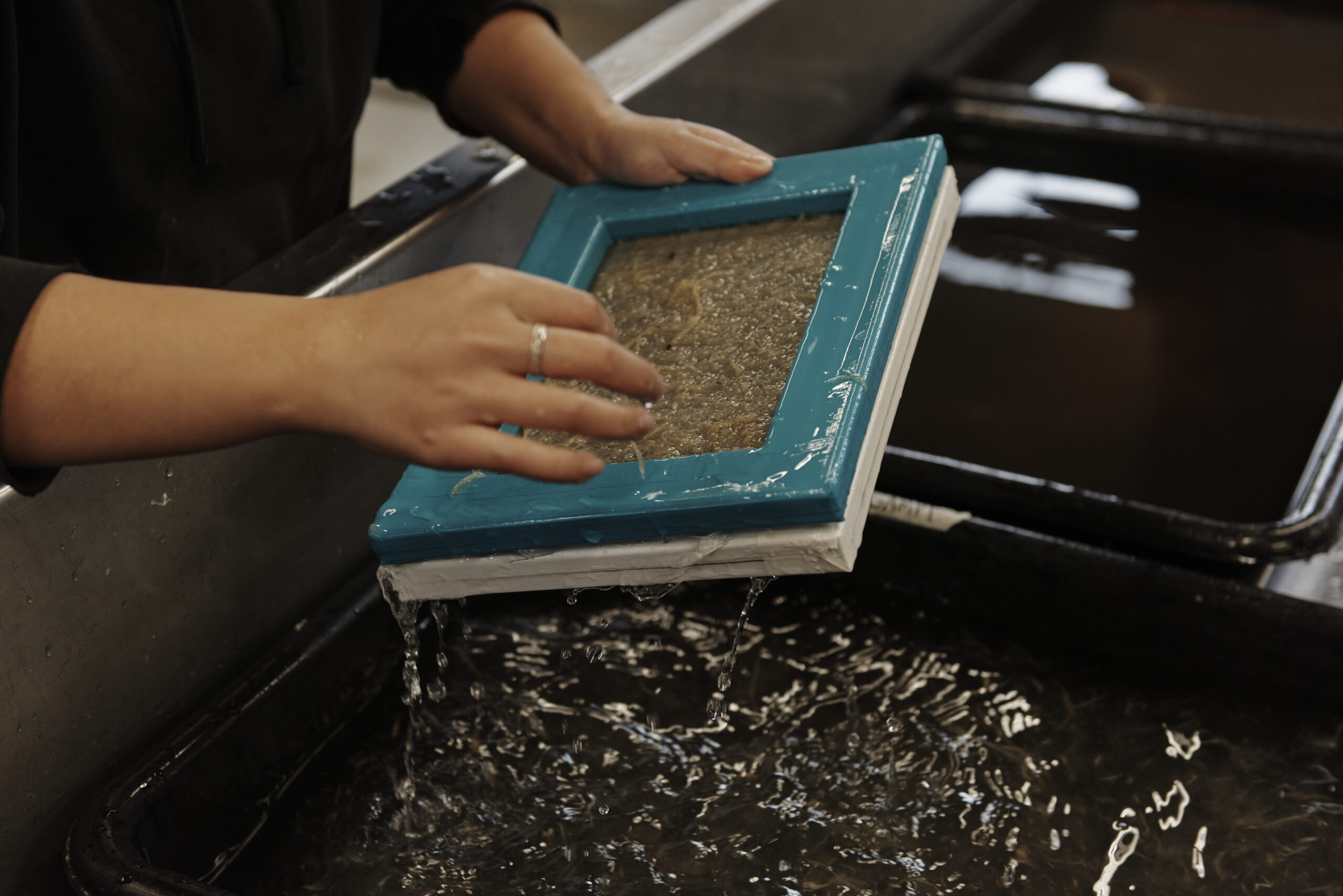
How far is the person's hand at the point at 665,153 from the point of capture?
1102mm

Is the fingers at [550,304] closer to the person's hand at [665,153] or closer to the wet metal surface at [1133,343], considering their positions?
the person's hand at [665,153]

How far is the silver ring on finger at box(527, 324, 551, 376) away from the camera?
0.65 meters

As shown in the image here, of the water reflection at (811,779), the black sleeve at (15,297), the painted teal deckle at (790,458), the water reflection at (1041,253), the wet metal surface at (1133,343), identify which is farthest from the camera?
the water reflection at (1041,253)

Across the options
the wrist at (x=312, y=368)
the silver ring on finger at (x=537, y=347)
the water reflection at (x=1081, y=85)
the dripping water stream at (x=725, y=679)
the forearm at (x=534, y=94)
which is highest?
the silver ring on finger at (x=537, y=347)

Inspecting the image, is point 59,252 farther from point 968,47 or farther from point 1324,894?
point 968,47

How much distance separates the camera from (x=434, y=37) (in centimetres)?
135

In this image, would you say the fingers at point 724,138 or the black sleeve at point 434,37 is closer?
the fingers at point 724,138

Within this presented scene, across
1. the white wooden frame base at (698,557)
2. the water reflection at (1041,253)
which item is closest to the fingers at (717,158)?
the white wooden frame base at (698,557)

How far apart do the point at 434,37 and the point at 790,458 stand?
0.87 metres

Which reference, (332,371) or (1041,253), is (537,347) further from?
(1041,253)

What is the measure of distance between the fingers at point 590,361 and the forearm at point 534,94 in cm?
60

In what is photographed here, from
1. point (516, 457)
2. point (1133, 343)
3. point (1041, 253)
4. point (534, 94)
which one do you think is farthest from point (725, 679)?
point (1041, 253)

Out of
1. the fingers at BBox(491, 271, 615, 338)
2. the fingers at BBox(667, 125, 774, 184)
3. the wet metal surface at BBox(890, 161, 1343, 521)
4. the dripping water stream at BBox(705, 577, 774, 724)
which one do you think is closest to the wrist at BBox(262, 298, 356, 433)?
the fingers at BBox(491, 271, 615, 338)

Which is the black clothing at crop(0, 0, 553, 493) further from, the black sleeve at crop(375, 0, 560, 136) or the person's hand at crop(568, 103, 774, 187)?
the person's hand at crop(568, 103, 774, 187)
